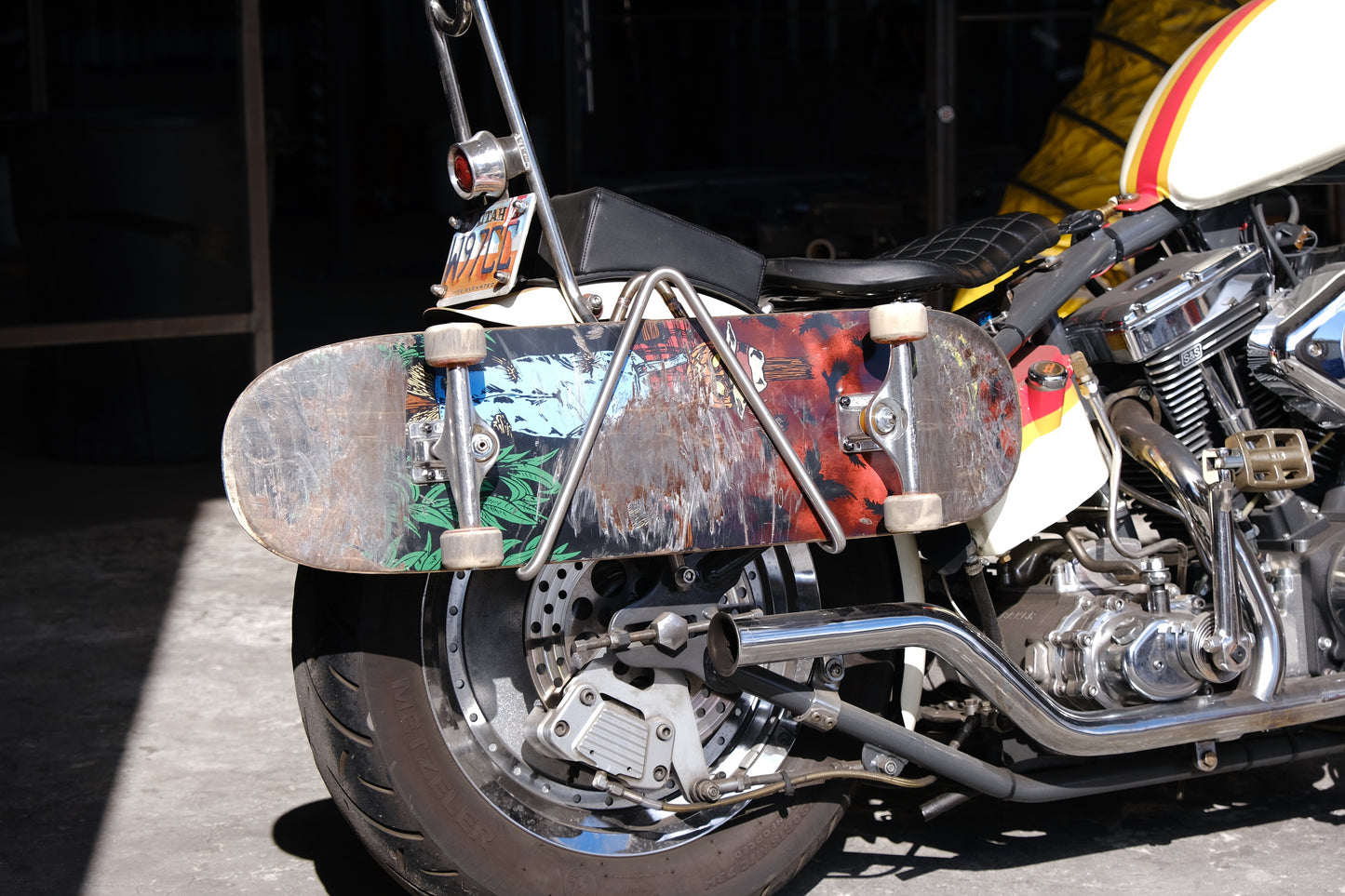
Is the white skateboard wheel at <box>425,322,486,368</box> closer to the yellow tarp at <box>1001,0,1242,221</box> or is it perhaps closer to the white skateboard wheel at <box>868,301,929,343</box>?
the white skateboard wheel at <box>868,301,929,343</box>

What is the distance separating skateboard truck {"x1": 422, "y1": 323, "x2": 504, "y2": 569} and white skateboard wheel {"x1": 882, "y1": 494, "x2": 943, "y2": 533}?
2.05 feet

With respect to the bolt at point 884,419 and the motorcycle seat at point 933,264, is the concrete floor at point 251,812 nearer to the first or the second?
the bolt at point 884,419

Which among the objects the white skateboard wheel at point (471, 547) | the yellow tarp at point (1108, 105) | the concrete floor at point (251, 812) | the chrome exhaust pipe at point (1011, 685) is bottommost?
the concrete floor at point (251, 812)

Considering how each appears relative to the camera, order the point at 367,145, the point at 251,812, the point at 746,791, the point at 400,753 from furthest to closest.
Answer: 1. the point at 367,145
2. the point at 251,812
3. the point at 746,791
4. the point at 400,753

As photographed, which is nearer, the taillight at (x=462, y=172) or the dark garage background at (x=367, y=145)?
the taillight at (x=462, y=172)

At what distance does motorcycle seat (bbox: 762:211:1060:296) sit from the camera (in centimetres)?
255

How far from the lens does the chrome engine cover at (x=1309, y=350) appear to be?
275 cm

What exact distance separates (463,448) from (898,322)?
2.34 ft

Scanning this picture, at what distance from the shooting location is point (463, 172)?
2379 mm

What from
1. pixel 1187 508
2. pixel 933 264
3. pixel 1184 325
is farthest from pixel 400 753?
pixel 1184 325

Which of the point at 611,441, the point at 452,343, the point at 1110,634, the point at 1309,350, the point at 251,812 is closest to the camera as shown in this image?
the point at 452,343

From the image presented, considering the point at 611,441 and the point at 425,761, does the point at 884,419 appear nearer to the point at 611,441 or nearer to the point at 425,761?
the point at 611,441

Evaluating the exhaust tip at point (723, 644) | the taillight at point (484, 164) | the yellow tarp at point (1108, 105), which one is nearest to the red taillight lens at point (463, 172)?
the taillight at point (484, 164)

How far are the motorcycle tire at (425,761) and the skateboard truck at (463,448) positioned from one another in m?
0.27
